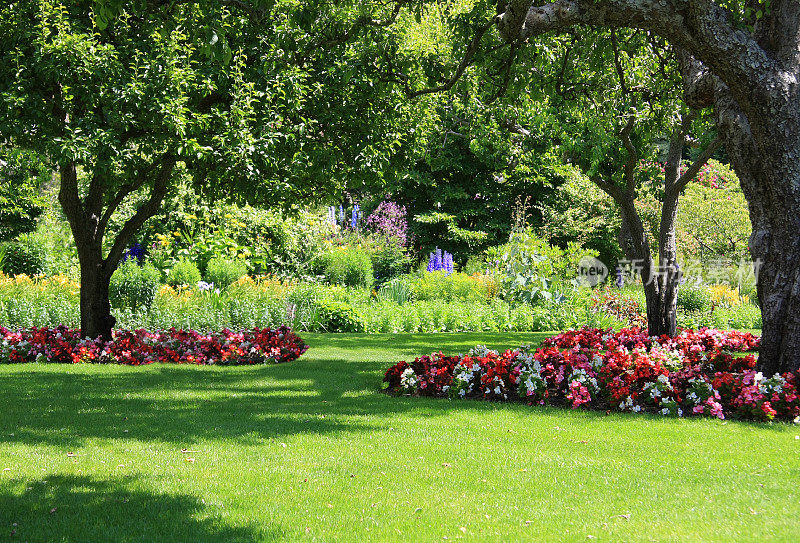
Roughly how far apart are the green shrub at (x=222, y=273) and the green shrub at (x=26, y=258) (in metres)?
3.62

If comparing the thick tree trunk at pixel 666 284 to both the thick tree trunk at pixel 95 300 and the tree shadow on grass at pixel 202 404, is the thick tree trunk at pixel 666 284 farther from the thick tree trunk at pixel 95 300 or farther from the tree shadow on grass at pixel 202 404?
the thick tree trunk at pixel 95 300

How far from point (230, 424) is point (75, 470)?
1.41 metres

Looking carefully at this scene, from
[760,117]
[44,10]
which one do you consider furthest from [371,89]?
[760,117]

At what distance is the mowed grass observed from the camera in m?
3.21

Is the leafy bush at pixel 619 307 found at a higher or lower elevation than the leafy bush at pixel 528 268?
lower

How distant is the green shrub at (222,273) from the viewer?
44.1 ft

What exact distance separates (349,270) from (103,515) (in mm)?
12276

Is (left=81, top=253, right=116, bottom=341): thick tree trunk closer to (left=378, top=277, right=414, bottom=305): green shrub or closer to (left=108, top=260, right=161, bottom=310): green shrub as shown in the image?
(left=108, top=260, right=161, bottom=310): green shrub

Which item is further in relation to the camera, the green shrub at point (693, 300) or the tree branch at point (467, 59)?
the green shrub at point (693, 300)

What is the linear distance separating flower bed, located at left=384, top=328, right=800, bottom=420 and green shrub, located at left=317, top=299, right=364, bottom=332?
5.23 meters

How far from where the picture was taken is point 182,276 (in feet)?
41.9

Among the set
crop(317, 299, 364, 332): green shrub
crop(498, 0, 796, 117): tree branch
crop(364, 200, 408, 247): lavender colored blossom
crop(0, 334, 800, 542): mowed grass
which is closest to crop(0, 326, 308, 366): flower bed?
crop(0, 334, 800, 542): mowed grass

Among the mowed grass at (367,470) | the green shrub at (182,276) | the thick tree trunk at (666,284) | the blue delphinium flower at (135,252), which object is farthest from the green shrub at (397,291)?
the mowed grass at (367,470)

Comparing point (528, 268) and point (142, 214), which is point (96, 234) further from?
point (528, 268)
